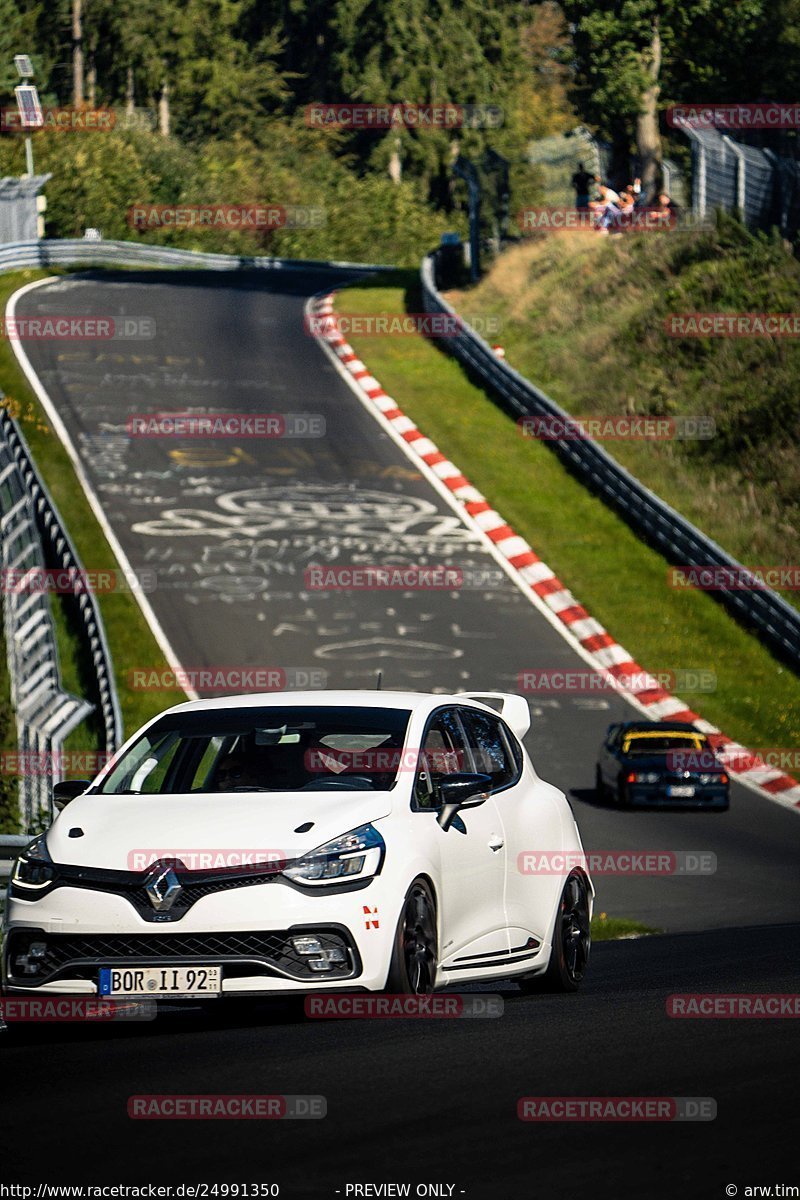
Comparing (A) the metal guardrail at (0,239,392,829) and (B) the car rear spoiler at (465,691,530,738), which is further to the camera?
(A) the metal guardrail at (0,239,392,829)

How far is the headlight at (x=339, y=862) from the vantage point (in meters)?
8.44

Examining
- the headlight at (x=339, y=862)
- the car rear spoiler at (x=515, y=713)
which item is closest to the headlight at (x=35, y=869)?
the headlight at (x=339, y=862)

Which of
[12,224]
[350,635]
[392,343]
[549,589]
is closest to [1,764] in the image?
[350,635]

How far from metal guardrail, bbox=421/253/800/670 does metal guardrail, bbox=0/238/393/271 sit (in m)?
14.9

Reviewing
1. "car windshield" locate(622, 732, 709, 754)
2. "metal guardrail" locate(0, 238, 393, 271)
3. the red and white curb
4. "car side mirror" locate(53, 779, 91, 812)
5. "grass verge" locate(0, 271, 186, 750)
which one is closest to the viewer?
"car side mirror" locate(53, 779, 91, 812)

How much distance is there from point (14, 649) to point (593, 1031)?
49.5 feet

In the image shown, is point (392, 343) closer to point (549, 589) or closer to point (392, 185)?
point (549, 589)

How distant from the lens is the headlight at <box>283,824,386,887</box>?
844 centimetres

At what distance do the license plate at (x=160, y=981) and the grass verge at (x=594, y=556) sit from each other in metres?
18.9

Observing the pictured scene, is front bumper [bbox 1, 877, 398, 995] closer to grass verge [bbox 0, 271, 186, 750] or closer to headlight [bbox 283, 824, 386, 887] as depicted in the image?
headlight [bbox 283, 824, 386, 887]

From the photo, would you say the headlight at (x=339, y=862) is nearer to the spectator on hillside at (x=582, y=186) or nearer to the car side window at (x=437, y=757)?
the car side window at (x=437, y=757)

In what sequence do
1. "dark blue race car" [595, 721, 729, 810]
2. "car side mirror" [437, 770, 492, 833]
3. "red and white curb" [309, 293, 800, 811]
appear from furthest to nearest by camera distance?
"red and white curb" [309, 293, 800, 811] → "dark blue race car" [595, 721, 729, 810] → "car side mirror" [437, 770, 492, 833]

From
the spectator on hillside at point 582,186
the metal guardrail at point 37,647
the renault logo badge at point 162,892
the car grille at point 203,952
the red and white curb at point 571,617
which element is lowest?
the red and white curb at point 571,617

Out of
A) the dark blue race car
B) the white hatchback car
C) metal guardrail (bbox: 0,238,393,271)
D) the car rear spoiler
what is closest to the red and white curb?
the dark blue race car
